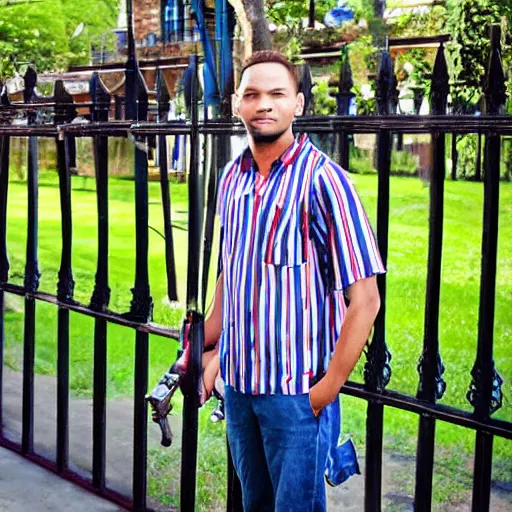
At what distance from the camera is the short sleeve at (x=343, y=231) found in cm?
268

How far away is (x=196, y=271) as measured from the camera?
3.44m

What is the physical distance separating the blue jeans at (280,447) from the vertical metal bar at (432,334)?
34cm

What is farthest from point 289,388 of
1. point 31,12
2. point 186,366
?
point 31,12

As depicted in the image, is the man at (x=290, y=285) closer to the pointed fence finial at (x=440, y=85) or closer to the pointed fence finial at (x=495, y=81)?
the pointed fence finial at (x=440, y=85)

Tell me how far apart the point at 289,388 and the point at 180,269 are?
0.99 meters

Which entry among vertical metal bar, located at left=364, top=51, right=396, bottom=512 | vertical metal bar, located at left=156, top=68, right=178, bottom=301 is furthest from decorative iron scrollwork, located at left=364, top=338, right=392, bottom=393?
vertical metal bar, located at left=156, top=68, right=178, bottom=301

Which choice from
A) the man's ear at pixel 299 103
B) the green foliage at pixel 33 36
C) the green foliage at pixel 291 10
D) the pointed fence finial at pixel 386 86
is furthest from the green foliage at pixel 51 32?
the pointed fence finial at pixel 386 86

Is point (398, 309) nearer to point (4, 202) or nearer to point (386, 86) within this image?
point (386, 86)

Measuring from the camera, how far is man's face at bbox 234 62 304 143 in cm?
277

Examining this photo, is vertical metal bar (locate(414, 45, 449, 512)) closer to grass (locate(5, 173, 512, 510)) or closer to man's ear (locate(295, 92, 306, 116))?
grass (locate(5, 173, 512, 510))

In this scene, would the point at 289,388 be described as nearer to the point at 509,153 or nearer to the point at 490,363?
the point at 490,363

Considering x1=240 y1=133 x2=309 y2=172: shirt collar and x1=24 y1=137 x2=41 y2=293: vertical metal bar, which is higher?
x1=240 y1=133 x2=309 y2=172: shirt collar

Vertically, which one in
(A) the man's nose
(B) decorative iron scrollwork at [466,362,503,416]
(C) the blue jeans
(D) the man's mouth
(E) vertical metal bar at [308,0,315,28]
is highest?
(E) vertical metal bar at [308,0,315,28]

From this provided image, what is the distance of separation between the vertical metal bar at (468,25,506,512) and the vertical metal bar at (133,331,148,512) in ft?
4.80
